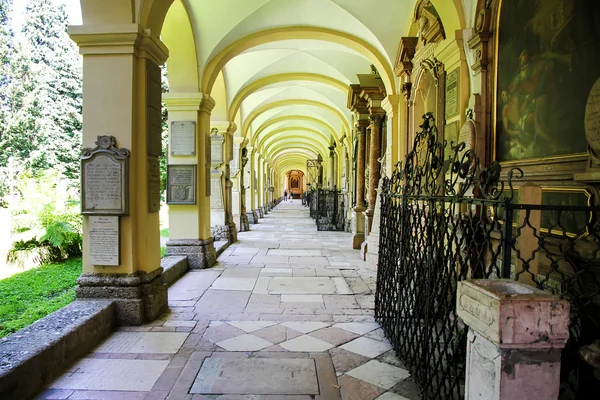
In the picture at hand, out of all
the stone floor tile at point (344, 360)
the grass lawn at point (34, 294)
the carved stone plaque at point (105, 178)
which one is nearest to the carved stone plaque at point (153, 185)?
the carved stone plaque at point (105, 178)

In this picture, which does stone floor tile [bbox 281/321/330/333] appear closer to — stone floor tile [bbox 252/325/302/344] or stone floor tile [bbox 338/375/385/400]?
stone floor tile [bbox 252/325/302/344]

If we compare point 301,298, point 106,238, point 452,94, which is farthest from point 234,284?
point 452,94

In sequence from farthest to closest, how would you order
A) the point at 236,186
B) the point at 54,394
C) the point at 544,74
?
the point at 236,186, the point at 544,74, the point at 54,394

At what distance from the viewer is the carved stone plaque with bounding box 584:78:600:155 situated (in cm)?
244

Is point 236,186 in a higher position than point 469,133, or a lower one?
lower

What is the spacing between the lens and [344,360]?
3.27 meters

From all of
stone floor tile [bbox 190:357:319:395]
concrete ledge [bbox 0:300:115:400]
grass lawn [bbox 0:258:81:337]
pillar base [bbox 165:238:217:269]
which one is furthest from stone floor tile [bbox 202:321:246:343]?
pillar base [bbox 165:238:217:269]

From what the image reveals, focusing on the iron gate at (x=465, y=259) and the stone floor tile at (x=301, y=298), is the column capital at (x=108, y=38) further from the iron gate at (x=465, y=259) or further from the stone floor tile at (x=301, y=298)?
the stone floor tile at (x=301, y=298)

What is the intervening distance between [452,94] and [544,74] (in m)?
1.82

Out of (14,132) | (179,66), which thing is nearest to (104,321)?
(179,66)

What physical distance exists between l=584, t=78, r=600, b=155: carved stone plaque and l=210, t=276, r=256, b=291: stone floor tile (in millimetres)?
4359

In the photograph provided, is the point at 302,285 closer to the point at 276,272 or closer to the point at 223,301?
the point at 276,272

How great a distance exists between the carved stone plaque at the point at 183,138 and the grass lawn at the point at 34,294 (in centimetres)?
261

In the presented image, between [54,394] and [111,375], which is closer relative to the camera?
[54,394]
